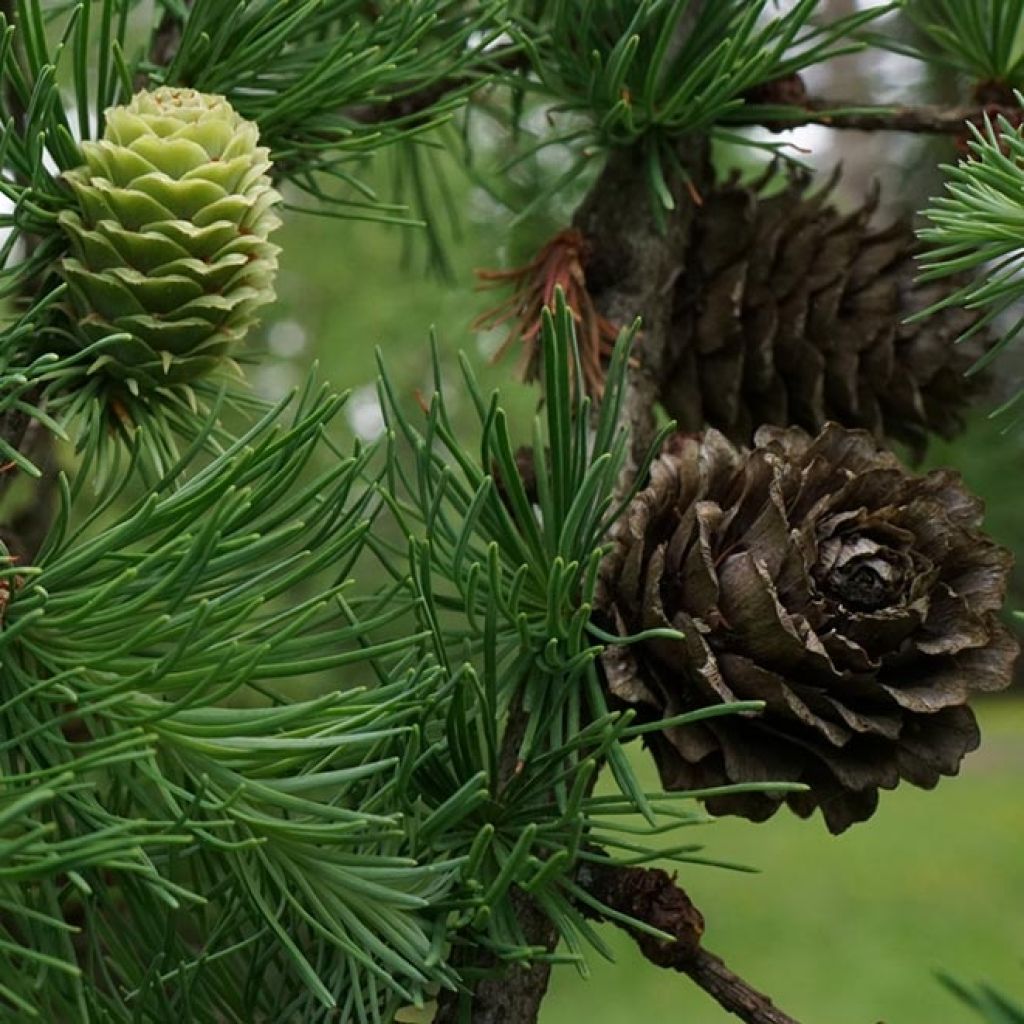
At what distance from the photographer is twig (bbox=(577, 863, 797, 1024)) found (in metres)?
0.33

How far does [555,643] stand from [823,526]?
0.07 meters

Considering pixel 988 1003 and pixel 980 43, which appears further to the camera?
pixel 980 43

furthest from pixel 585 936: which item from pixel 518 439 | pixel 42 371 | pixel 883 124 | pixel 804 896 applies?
pixel 804 896

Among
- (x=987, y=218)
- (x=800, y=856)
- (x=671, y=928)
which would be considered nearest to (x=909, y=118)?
(x=987, y=218)

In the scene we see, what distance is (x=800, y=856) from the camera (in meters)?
2.78

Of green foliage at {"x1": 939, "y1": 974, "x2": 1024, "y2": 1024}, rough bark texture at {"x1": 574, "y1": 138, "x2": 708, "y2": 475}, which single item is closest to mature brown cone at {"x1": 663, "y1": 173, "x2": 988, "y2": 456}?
rough bark texture at {"x1": 574, "y1": 138, "x2": 708, "y2": 475}

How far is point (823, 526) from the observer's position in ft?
1.15

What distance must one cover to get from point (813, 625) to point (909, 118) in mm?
194

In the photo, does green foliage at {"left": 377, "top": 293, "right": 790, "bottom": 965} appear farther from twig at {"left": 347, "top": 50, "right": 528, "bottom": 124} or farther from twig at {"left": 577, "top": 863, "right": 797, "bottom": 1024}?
twig at {"left": 347, "top": 50, "right": 528, "bottom": 124}

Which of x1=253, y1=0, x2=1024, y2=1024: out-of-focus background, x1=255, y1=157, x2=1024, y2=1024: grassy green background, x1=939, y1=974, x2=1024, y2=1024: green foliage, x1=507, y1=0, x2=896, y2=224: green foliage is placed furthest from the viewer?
x1=255, y1=157, x2=1024, y2=1024: grassy green background

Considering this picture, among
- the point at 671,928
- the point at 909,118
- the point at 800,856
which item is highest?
the point at 909,118

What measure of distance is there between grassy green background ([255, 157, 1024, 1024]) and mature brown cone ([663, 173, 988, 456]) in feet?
0.56

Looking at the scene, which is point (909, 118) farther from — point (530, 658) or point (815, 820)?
point (815, 820)

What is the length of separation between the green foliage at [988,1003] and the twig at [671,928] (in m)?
0.07
